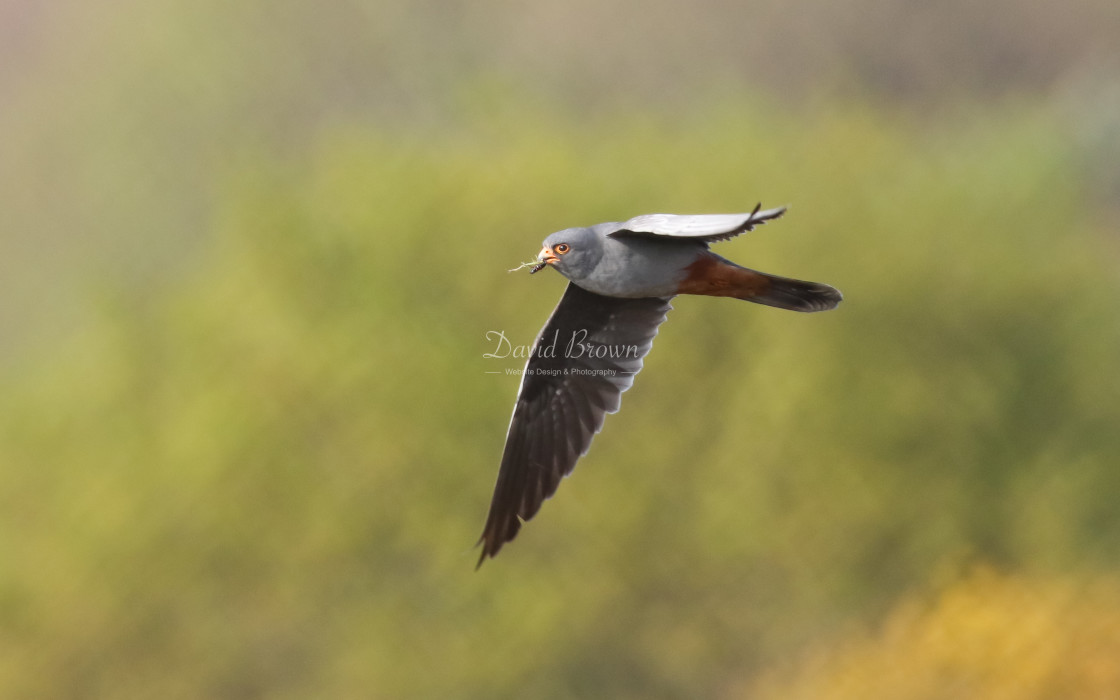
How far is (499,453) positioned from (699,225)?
15998 mm

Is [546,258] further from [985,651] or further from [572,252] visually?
[985,651]

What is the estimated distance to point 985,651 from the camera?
18984 mm

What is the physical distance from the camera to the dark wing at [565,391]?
638 cm

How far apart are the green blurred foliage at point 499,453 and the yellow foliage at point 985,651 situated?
0.51 metres

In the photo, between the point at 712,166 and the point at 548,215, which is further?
the point at 712,166

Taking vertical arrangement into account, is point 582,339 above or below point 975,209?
below

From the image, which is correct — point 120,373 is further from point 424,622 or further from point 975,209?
point 975,209

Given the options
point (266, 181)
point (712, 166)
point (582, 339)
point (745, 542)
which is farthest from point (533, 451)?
point (266, 181)

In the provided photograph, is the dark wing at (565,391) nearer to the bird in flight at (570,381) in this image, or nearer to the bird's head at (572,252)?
the bird in flight at (570,381)

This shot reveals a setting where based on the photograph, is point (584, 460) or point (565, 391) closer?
point (565, 391)

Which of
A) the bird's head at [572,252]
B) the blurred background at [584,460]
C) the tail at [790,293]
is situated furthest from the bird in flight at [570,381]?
the blurred background at [584,460]

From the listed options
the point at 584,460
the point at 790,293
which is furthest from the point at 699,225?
the point at 584,460

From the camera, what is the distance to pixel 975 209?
23.9m

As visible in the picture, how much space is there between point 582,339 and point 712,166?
17.5 m
